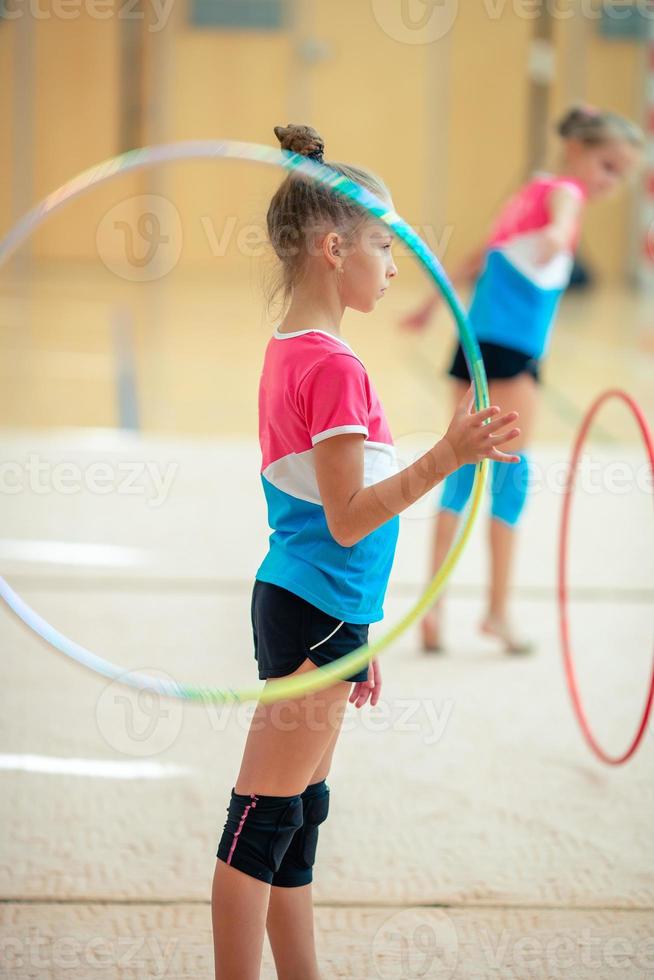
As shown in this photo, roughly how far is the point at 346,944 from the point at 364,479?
0.86m

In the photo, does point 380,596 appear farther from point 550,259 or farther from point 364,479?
point 550,259

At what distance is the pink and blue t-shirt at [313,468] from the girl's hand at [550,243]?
169cm

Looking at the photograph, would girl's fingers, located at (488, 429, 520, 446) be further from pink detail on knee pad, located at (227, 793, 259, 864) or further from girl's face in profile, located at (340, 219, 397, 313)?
pink detail on knee pad, located at (227, 793, 259, 864)

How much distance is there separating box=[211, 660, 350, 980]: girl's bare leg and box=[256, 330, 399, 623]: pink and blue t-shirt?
0.39 ft

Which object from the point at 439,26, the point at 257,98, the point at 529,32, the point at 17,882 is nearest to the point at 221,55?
the point at 257,98

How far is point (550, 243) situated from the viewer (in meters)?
3.14

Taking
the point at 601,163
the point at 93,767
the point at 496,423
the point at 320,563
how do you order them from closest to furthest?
1. the point at 496,423
2. the point at 320,563
3. the point at 93,767
4. the point at 601,163

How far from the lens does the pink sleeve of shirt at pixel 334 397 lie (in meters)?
1.47

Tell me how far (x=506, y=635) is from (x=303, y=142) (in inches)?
80.1

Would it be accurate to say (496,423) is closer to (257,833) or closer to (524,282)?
(257,833)

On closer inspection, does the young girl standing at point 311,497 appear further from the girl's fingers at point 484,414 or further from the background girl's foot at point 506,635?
the background girl's foot at point 506,635

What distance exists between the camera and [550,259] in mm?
3172

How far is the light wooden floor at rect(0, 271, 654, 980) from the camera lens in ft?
6.59

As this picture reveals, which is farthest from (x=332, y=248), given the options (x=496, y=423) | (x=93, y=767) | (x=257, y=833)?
(x=93, y=767)
